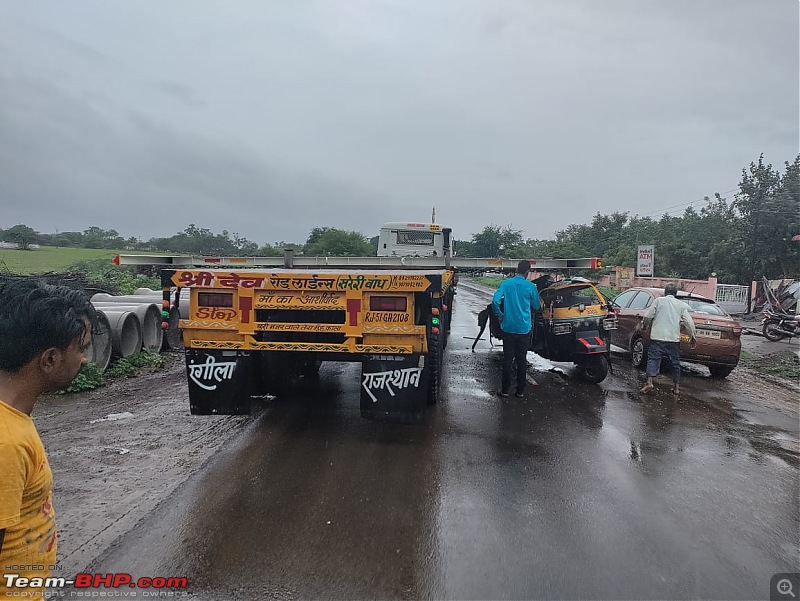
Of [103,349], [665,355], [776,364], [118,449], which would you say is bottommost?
[776,364]

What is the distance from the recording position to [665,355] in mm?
7586

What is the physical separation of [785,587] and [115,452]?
5253mm

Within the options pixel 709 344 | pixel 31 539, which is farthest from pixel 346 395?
pixel 709 344

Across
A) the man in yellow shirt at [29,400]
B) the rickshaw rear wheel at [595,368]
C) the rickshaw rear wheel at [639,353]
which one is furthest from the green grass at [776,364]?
the man in yellow shirt at [29,400]

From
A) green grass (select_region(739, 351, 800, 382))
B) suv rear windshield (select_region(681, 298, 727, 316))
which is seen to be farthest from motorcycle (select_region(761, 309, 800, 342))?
suv rear windshield (select_region(681, 298, 727, 316))

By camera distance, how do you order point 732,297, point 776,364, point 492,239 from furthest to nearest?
point 492,239
point 732,297
point 776,364

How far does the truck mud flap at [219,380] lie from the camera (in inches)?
190

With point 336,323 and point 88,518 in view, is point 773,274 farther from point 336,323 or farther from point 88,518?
point 88,518

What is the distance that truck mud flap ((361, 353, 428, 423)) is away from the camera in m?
4.67

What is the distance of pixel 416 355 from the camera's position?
15.4 ft

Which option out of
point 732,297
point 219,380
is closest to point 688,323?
point 219,380

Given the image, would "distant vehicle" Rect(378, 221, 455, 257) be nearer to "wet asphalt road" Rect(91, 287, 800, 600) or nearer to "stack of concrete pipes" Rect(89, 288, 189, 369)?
"stack of concrete pipes" Rect(89, 288, 189, 369)

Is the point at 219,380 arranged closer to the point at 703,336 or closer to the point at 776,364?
the point at 703,336

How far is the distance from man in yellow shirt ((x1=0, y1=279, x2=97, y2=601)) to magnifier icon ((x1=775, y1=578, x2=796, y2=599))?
12.0ft
